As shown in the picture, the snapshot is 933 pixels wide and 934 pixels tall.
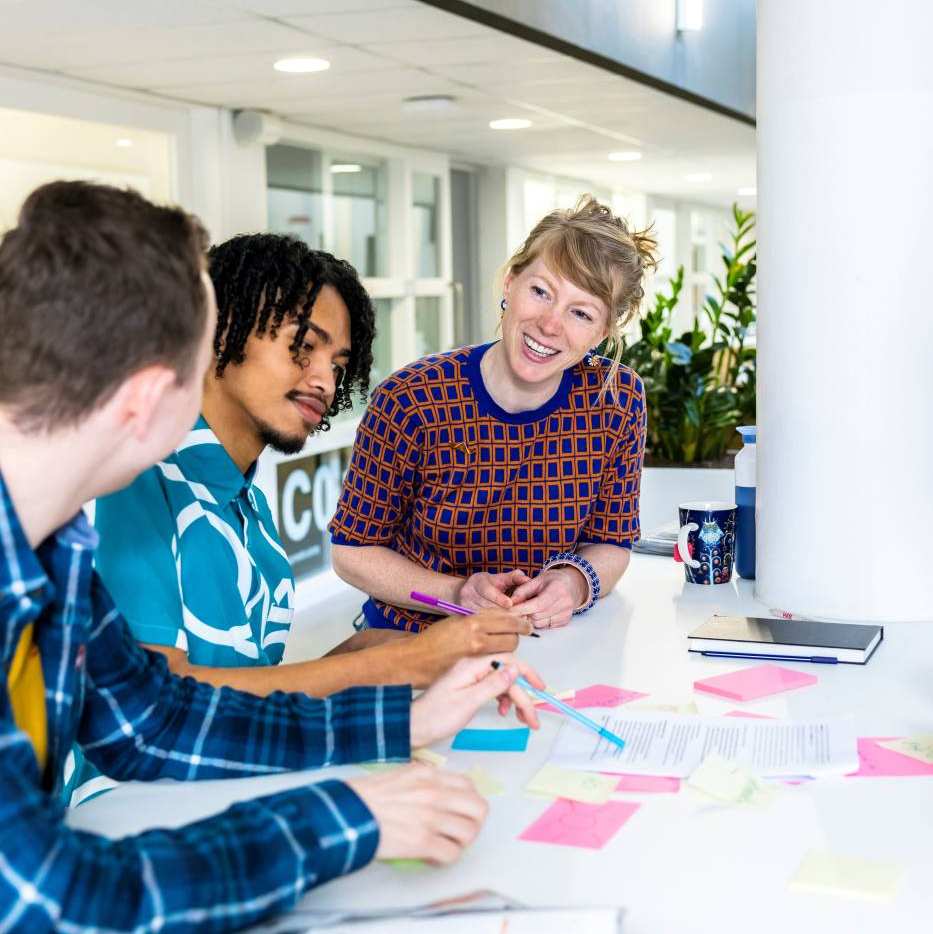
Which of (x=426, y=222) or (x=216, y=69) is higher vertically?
(x=216, y=69)

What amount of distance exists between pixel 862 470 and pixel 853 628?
0.88ft

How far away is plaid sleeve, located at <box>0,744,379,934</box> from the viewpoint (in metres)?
0.89

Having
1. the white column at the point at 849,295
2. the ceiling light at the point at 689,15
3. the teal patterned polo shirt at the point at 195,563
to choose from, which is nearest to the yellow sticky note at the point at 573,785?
the teal patterned polo shirt at the point at 195,563

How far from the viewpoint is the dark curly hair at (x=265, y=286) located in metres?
1.69

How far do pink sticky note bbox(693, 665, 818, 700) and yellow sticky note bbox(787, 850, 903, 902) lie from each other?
18.0 inches

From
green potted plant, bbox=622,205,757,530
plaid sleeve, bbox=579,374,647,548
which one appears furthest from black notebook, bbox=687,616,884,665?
green potted plant, bbox=622,205,757,530

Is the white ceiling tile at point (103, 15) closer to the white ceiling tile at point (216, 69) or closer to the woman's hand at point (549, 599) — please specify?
the white ceiling tile at point (216, 69)

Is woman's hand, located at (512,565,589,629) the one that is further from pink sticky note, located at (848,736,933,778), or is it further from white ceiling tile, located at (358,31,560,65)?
white ceiling tile, located at (358,31,560,65)

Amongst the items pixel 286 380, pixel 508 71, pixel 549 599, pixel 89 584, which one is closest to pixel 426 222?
pixel 508 71

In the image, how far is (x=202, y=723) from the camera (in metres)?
1.30

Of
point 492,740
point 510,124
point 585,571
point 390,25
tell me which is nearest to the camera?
point 492,740

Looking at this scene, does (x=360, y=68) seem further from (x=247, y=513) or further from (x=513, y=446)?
(x=247, y=513)

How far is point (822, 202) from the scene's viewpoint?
1.94 metres

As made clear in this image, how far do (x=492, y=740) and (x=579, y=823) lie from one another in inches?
9.2
